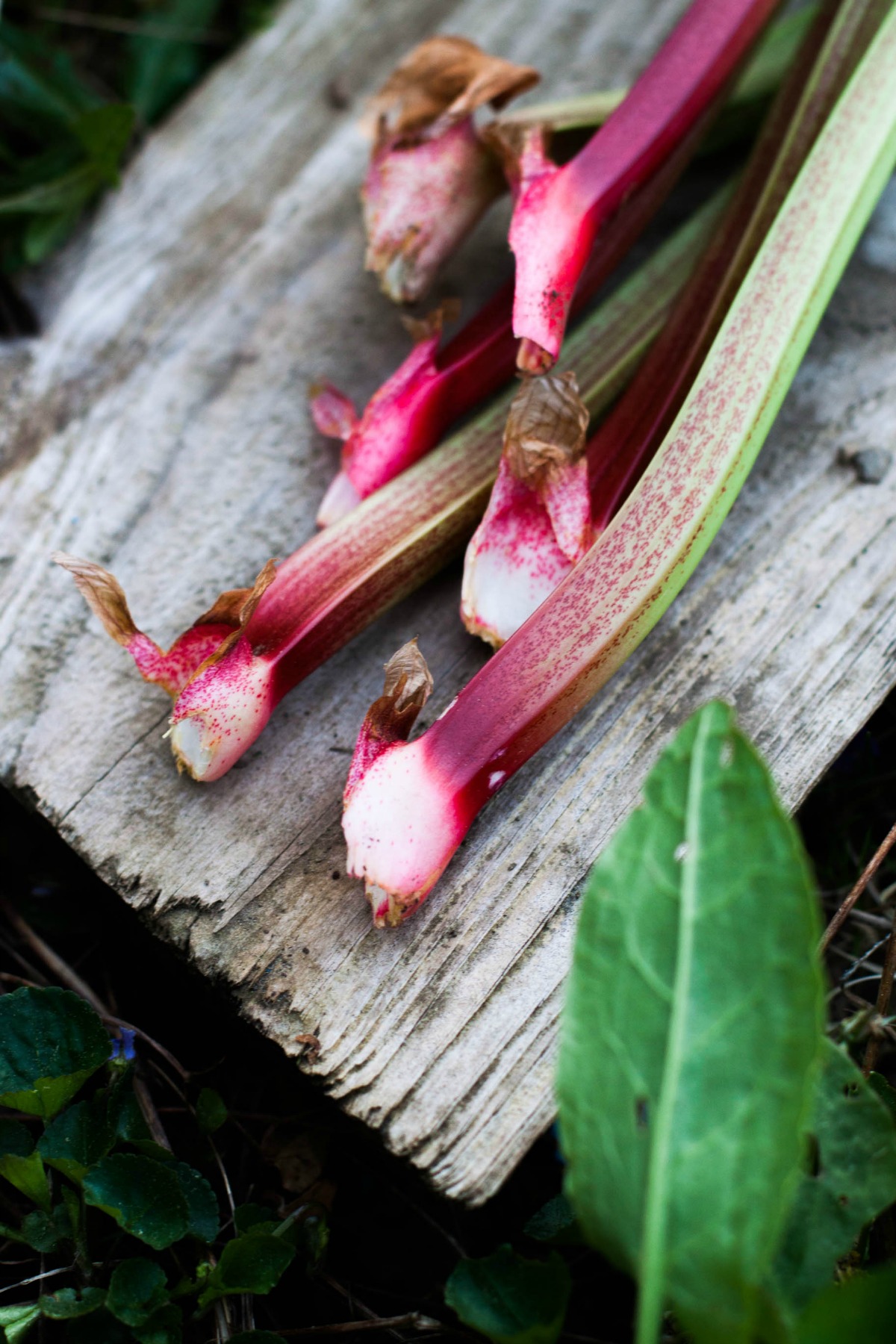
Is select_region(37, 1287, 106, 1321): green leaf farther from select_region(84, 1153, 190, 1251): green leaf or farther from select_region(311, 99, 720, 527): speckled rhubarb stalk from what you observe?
select_region(311, 99, 720, 527): speckled rhubarb stalk

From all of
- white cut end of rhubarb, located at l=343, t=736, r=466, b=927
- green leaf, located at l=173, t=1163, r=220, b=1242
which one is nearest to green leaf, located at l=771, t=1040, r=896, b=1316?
white cut end of rhubarb, located at l=343, t=736, r=466, b=927

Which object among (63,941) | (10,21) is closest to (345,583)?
(63,941)

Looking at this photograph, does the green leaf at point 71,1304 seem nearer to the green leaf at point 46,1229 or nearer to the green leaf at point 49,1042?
the green leaf at point 46,1229

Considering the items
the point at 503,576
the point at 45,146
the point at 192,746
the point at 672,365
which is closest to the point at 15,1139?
the point at 192,746

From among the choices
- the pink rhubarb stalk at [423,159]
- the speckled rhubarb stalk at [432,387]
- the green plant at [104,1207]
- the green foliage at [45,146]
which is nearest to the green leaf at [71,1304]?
the green plant at [104,1207]

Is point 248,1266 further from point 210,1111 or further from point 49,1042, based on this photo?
point 49,1042

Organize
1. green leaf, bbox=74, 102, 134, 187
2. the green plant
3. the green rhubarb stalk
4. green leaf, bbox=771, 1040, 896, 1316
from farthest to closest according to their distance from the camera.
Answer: green leaf, bbox=74, 102, 134, 187 → the green rhubarb stalk → the green plant → green leaf, bbox=771, 1040, 896, 1316

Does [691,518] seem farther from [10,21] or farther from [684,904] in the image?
[10,21]
